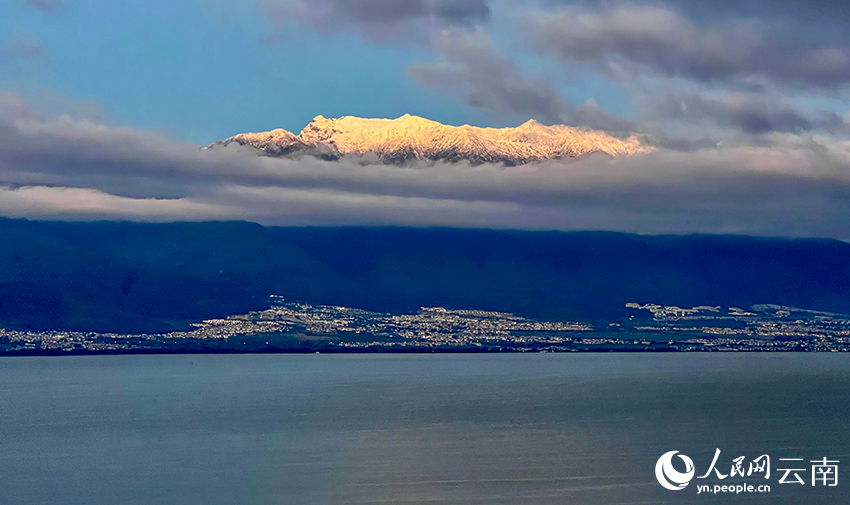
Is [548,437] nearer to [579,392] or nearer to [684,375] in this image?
[579,392]

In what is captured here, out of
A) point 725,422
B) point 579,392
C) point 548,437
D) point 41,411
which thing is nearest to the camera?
point 548,437

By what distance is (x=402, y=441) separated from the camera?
316 ft

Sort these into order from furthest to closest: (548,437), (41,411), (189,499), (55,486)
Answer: (41,411) < (548,437) < (55,486) < (189,499)

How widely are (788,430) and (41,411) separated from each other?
290ft

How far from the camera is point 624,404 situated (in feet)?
442

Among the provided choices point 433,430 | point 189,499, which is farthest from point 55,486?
point 433,430

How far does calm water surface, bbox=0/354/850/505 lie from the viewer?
72250 millimetres

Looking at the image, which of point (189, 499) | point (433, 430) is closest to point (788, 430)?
point (433, 430)

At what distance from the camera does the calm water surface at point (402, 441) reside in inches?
2844

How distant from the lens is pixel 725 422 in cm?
11300

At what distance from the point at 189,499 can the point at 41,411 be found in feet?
227

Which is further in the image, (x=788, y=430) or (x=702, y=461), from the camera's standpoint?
(x=788, y=430)

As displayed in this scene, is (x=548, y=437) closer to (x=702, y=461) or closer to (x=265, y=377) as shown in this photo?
(x=702, y=461)

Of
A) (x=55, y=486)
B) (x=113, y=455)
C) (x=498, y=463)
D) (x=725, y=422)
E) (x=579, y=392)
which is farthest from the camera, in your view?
(x=579, y=392)
